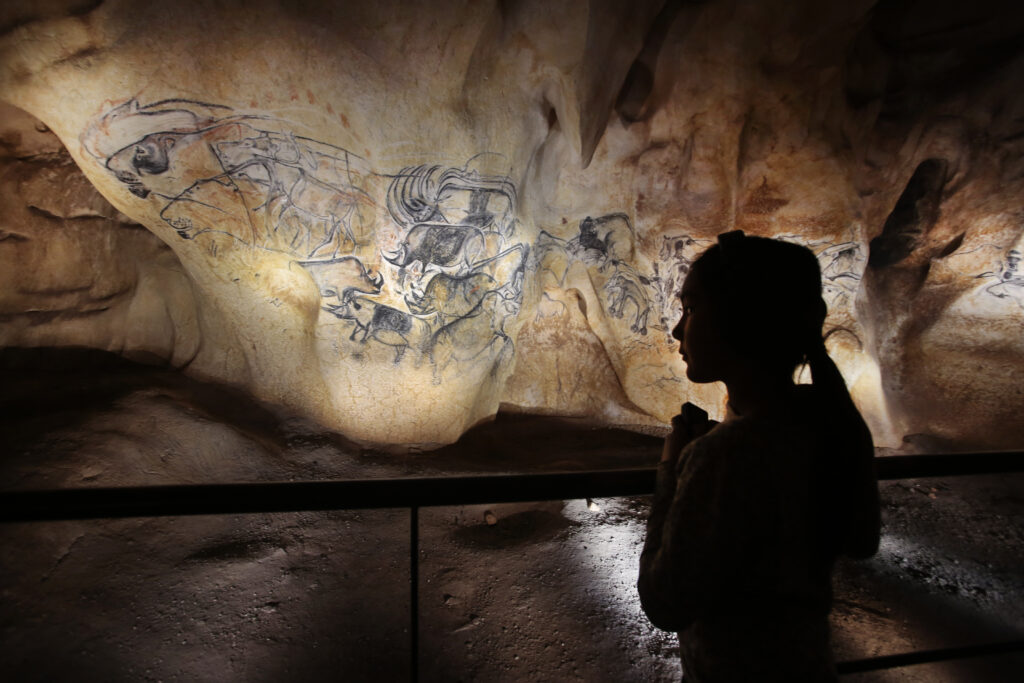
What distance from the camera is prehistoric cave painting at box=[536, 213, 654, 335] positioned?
6957 mm

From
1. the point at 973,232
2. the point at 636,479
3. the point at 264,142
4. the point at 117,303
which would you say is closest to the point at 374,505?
the point at 636,479

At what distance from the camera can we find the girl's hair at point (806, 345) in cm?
95

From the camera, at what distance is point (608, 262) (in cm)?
716

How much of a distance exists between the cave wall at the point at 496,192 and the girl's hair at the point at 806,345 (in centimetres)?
414

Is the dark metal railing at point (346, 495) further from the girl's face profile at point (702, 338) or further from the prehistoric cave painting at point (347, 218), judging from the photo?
the prehistoric cave painting at point (347, 218)

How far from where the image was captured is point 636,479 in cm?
133

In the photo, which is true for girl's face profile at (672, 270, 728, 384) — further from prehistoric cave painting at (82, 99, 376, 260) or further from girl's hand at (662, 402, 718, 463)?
prehistoric cave painting at (82, 99, 376, 260)

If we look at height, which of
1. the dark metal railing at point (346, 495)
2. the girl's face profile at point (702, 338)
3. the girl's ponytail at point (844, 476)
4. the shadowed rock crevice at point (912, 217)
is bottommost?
the dark metal railing at point (346, 495)

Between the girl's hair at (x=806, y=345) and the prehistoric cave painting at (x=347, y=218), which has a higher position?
the prehistoric cave painting at (x=347, y=218)

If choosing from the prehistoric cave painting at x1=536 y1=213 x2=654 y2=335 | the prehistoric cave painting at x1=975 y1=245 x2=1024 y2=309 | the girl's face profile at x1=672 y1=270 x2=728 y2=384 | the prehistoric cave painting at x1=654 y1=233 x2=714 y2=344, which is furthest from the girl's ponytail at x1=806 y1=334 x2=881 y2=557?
the prehistoric cave painting at x1=975 y1=245 x2=1024 y2=309

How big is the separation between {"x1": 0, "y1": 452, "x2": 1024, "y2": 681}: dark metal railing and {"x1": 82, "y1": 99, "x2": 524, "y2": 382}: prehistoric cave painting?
380 cm

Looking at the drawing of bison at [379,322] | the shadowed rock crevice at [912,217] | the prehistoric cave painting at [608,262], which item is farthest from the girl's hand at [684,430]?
the shadowed rock crevice at [912,217]

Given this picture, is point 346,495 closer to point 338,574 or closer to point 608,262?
point 338,574

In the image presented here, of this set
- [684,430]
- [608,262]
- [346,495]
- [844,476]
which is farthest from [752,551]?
[608,262]
